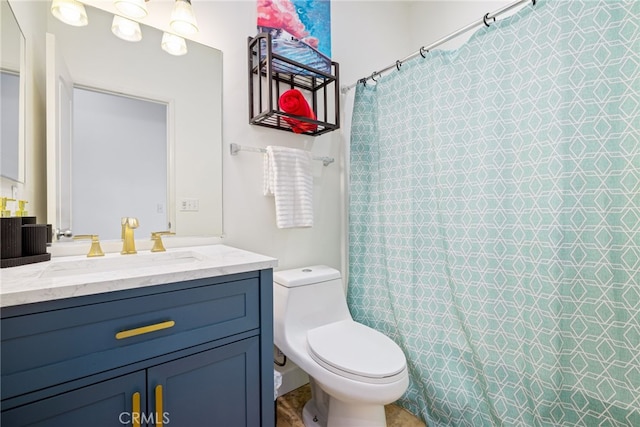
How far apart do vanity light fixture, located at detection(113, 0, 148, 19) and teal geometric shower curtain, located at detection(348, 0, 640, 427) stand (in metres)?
1.22

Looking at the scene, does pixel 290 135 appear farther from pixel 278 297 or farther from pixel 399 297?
pixel 399 297

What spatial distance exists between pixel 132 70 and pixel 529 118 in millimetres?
1649

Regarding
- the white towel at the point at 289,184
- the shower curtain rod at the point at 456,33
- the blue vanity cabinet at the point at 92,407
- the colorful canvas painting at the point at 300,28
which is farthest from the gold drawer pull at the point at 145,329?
the shower curtain rod at the point at 456,33

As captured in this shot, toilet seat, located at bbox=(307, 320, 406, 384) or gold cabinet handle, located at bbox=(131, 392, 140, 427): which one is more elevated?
Result: gold cabinet handle, located at bbox=(131, 392, 140, 427)

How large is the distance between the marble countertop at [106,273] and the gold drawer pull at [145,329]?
113 millimetres

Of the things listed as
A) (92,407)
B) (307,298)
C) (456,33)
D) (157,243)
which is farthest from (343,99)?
(92,407)

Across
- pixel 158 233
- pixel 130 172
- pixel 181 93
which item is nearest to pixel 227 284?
pixel 158 233

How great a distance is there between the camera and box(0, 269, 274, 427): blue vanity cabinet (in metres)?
0.61

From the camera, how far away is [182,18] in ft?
3.81

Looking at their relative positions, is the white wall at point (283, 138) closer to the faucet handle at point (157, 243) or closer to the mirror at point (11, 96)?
the faucet handle at point (157, 243)

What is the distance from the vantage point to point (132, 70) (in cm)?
120

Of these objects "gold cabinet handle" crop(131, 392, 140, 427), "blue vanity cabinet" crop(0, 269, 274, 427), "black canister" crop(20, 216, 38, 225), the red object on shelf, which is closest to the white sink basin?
"black canister" crop(20, 216, 38, 225)

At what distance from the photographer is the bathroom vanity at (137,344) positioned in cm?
61

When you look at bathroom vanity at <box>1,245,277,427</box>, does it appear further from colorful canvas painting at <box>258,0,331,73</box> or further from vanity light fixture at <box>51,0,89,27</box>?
colorful canvas painting at <box>258,0,331,73</box>
